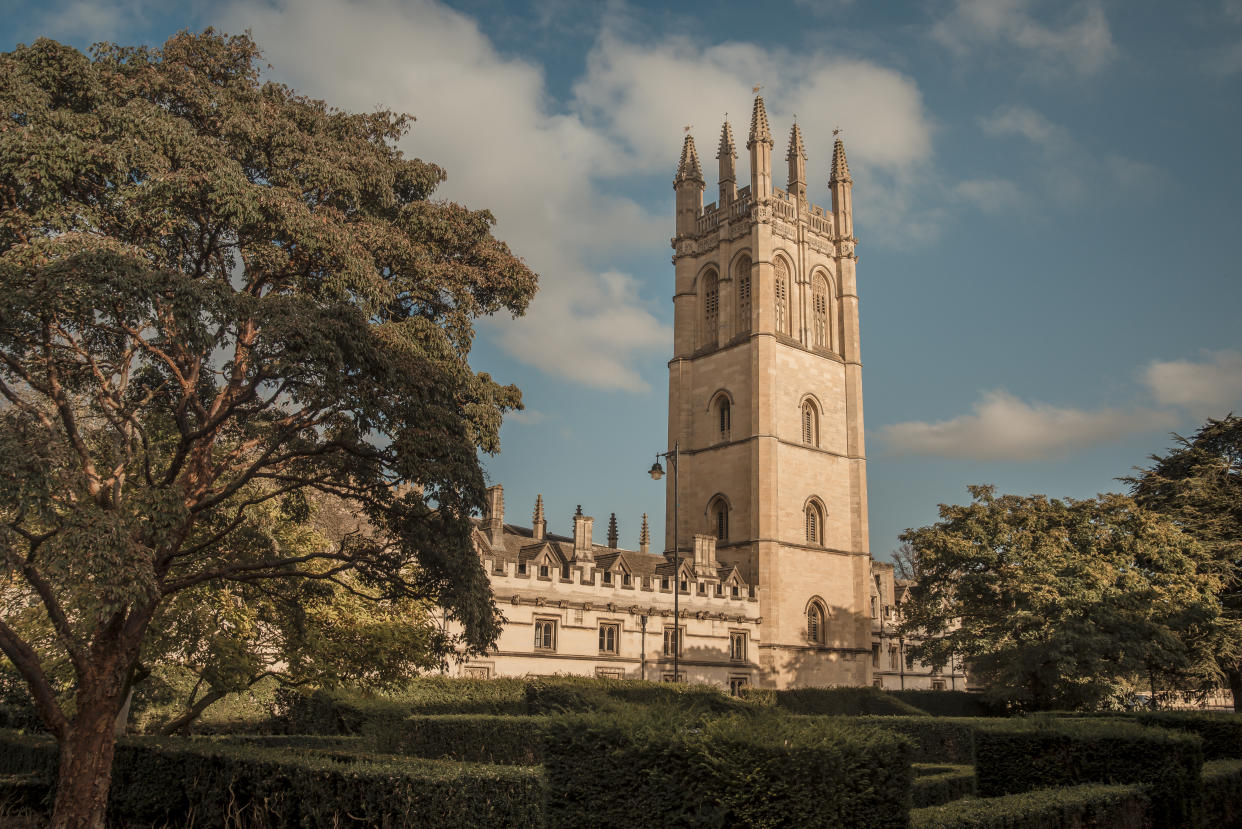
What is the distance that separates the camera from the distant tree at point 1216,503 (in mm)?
36375

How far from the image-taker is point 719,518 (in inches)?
2062

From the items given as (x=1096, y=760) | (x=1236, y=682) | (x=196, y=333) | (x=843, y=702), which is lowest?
(x=843, y=702)

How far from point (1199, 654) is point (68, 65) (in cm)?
4007

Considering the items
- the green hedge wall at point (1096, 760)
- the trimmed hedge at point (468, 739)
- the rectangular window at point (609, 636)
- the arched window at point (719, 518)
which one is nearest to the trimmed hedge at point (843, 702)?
the rectangular window at point (609, 636)

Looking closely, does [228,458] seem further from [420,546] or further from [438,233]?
[438,233]

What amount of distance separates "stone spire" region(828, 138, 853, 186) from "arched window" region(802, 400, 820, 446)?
16.6 m

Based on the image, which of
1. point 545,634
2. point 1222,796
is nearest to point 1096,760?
point 1222,796

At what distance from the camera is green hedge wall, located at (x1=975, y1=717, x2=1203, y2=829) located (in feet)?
43.7

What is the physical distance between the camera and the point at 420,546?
1587cm

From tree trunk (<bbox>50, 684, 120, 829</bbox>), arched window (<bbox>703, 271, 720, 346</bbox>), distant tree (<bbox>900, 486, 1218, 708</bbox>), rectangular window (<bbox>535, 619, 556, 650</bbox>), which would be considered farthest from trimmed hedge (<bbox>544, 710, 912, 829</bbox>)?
arched window (<bbox>703, 271, 720, 346</bbox>)

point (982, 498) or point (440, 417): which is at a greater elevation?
point (982, 498)

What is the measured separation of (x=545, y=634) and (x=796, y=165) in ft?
116

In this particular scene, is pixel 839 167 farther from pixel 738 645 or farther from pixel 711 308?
pixel 738 645

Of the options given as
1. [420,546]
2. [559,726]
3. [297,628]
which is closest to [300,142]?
[420,546]
